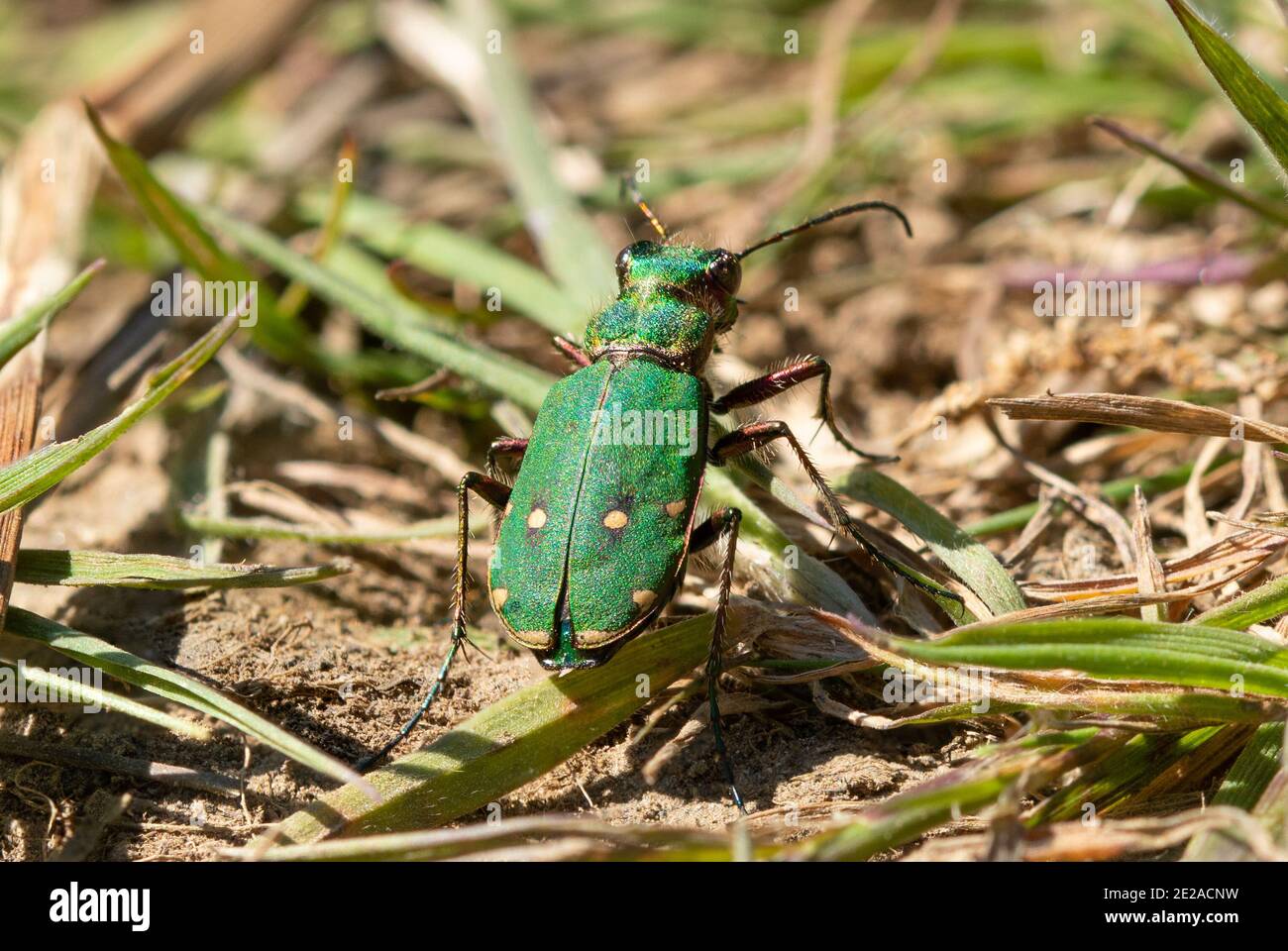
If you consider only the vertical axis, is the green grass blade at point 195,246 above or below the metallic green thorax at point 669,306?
above

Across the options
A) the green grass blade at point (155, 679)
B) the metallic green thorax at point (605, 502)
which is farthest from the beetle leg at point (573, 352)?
the green grass blade at point (155, 679)

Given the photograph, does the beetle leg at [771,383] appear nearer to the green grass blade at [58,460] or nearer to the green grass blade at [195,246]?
the green grass blade at [58,460]

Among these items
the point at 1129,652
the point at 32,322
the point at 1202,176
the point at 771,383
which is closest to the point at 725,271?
the point at 771,383

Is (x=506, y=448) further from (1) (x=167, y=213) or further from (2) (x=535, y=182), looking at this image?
(2) (x=535, y=182)

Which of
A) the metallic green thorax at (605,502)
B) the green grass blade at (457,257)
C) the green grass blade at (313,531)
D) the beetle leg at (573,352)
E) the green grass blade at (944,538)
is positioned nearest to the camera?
the metallic green thorax at (605,502)

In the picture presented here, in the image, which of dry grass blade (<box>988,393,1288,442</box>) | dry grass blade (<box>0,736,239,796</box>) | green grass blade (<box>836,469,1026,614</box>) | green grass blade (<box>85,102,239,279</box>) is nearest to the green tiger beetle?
green grass blade (<box>836,469,1026,614</box>)

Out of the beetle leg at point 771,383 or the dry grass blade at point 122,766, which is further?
the beetle leg at point 771,383

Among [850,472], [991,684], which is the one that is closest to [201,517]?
[850,472]
